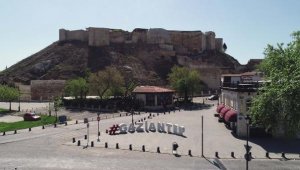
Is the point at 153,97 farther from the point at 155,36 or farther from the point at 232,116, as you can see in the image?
the point at 155,36

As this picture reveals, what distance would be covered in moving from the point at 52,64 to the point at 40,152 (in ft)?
343

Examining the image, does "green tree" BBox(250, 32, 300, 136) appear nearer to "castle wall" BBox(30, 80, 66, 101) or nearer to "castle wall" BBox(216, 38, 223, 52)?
"castle wall" BBox(30, 80, 66, 101)

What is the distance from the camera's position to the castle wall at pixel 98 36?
5580 inches

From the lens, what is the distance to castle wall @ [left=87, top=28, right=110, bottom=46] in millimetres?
141725

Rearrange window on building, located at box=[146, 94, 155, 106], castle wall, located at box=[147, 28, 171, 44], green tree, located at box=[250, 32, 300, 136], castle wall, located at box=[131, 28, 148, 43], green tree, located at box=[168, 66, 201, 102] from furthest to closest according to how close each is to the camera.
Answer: castle wall, located at box=[131, 28, 148, 43] → castle wall, located at box=[147, 28, 171, 44] → green tree, located at box=[168, 66, 201, 102] → window on building, located at box=[146, 94, 155, 106] → green tree, located at box=[250, 32, 300, 136]

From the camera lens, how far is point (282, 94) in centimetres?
2541

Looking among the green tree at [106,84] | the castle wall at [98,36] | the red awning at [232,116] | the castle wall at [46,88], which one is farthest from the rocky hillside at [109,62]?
the red awning at [232,116]

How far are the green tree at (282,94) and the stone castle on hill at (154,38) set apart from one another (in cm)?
11689

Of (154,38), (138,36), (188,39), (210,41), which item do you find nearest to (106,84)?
(154,38)

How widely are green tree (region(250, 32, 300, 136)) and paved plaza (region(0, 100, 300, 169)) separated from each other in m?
3.35

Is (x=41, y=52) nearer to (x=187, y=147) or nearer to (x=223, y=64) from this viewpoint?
(x=223, y=64)

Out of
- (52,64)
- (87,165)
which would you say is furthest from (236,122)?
(52,64)

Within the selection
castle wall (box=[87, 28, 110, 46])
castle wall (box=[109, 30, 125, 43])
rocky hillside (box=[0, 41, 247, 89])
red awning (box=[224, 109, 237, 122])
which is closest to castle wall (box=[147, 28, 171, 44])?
rocky hillside (box=[0, 41, 247, 89])

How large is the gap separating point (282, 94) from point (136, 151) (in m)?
13.3
